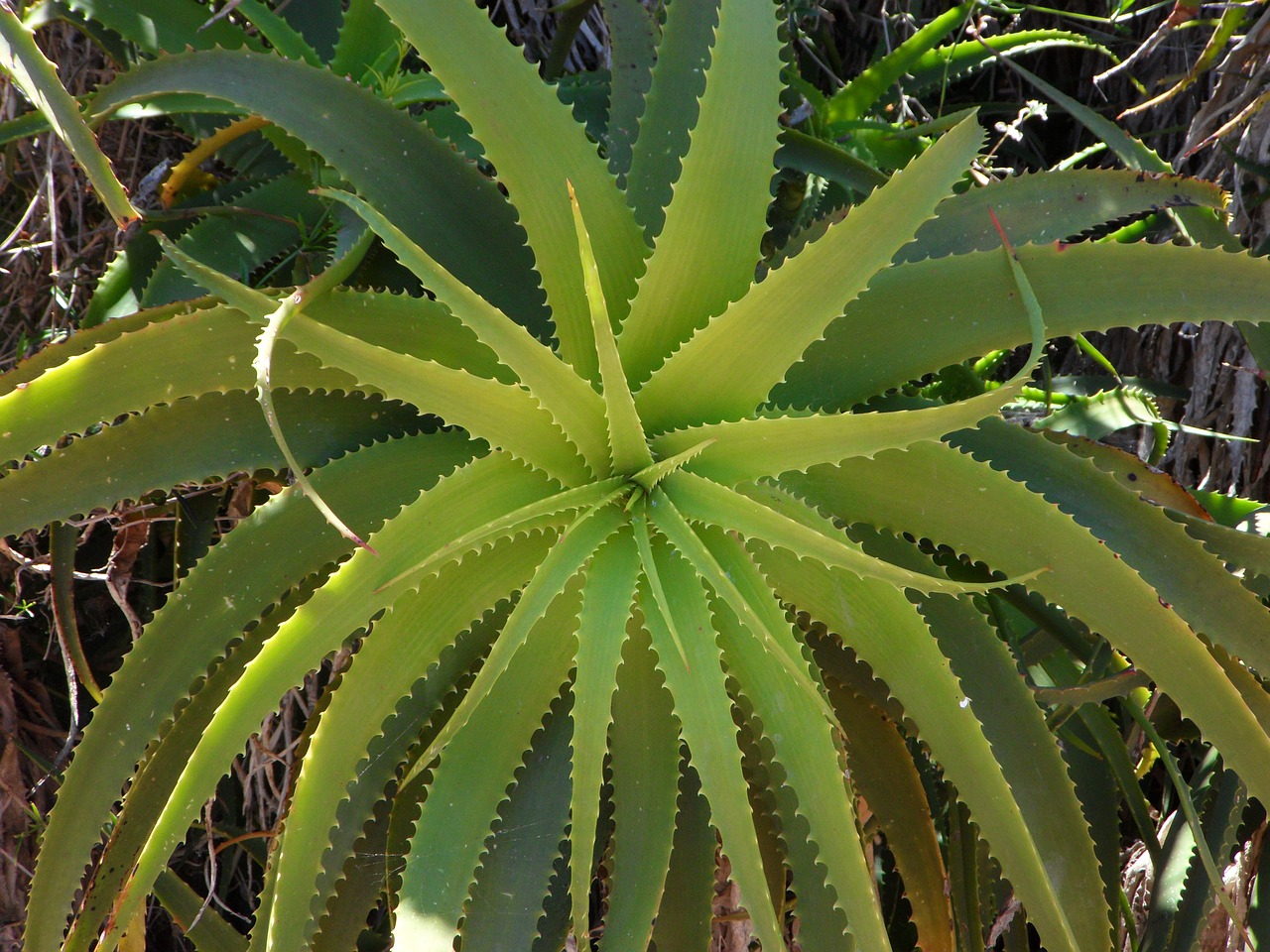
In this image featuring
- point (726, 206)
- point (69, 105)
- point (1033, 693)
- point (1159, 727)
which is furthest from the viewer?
point (1159, 727)

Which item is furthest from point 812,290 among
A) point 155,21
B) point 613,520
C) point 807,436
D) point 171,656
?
point 155,21

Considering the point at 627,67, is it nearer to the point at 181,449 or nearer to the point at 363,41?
the point at 363,41

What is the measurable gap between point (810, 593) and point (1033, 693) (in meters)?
0.24

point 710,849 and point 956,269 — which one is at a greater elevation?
point 956,269

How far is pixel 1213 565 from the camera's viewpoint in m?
0.80

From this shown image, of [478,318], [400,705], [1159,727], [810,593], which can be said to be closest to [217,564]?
[400,705]

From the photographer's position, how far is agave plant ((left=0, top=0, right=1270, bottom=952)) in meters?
0.67

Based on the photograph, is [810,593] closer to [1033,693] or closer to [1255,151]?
[1033,693]

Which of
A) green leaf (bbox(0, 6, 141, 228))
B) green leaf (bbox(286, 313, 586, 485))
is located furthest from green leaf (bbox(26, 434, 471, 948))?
green leaf (bbox(0, 6, 141, 228))

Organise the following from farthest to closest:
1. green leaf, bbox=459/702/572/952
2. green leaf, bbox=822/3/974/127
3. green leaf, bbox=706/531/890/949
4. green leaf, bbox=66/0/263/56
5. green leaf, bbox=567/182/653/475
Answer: green leaf, bbox=822/3/974/127
green leaf, bbox=66/0/263/56
green leaf, bbox=459/702/572/952
green leaf, bbox=706/531/890/949
green leaf, bbox=567/182/653/475

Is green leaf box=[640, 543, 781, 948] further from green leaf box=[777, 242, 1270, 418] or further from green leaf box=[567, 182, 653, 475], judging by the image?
green leaf box=[777, 242, 1270, 418]

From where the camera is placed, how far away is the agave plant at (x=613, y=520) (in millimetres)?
668

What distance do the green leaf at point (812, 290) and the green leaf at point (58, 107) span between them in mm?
366

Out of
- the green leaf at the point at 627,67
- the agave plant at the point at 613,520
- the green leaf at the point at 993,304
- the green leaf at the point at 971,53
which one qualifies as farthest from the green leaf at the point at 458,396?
the green leaf at the point at 971,53
